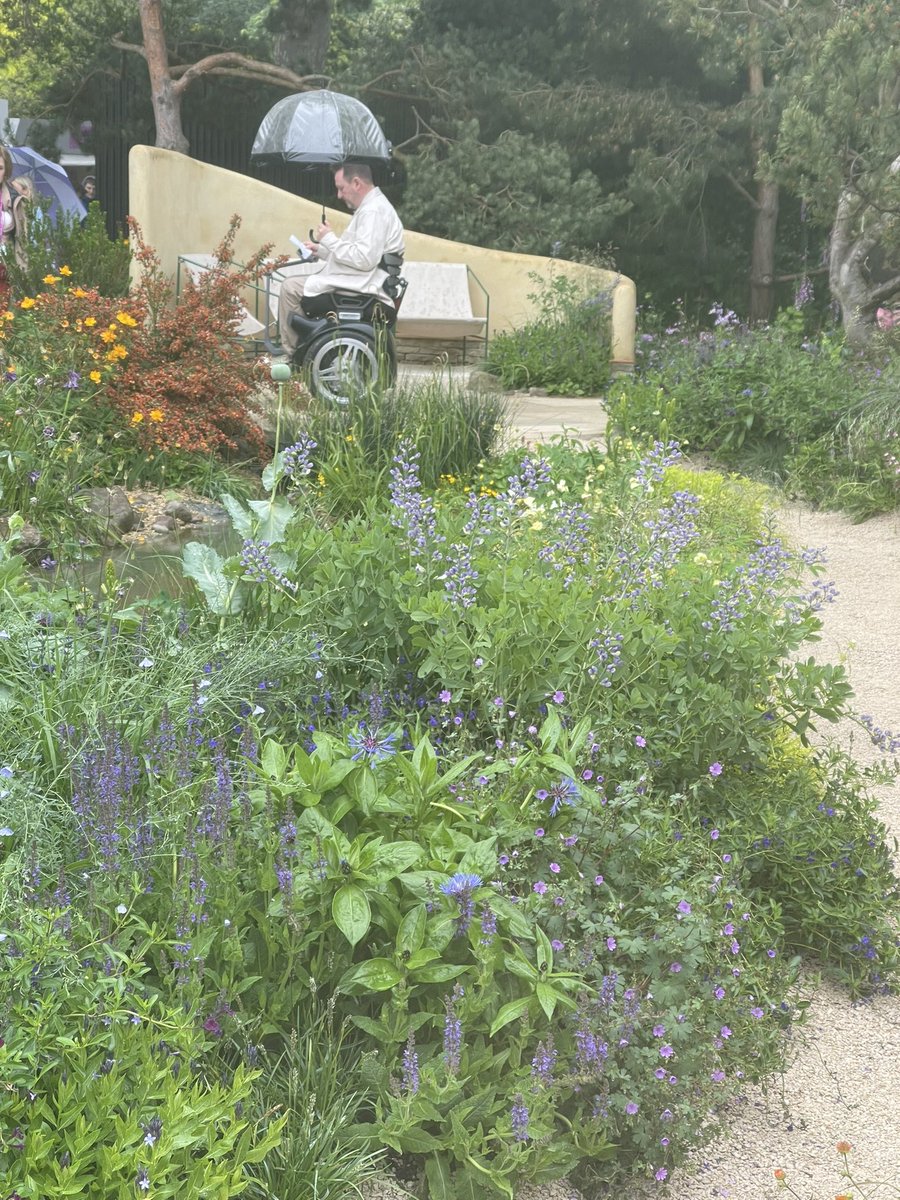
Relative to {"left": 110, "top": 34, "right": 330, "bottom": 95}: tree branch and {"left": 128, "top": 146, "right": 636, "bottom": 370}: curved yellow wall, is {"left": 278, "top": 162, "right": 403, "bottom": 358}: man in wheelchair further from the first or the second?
{"left": 110, "top": 34, "right": 330, "bottom": 95}: tree branch

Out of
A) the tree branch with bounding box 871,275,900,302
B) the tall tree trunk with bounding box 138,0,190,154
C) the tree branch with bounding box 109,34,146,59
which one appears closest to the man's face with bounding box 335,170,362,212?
the tree branch with bounding box 871,275,900,302

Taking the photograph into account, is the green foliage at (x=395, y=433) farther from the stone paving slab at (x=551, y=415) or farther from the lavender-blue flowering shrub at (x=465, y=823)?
the lavender-blue flowering shrub at (x=465, y=823)

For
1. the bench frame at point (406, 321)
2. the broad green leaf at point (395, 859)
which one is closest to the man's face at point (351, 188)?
the bench frame at point (406, 321)

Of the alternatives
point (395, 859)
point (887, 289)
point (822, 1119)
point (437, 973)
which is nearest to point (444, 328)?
point (887, 289)

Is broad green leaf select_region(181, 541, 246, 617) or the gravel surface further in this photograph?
broad green leaf select_region(181, 541, 246, 617)

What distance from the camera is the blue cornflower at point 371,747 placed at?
239 cm

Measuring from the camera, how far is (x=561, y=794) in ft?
8.16

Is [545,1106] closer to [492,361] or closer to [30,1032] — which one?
[30,1032]

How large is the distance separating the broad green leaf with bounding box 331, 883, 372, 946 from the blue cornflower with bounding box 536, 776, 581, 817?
19.1 inches

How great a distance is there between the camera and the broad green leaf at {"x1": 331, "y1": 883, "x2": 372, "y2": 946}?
6.76 feet

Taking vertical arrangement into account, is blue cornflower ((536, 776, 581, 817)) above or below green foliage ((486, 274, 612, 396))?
above

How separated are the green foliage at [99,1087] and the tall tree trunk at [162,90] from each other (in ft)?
46.5

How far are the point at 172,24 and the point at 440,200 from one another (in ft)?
14.2

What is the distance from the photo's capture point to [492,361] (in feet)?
41.1
